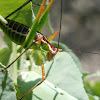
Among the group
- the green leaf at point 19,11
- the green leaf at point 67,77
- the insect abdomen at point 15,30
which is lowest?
the green leaf at point 67,77

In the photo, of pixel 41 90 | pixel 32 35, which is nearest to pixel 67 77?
pixel 41 90

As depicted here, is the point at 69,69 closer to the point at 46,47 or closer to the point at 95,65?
the point at 46,47

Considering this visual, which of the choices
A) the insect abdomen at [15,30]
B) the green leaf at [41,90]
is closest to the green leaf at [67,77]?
the green leaf at [41,90]

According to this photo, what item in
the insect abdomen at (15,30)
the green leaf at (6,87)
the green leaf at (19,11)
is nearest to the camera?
the green leaf at (6,87)

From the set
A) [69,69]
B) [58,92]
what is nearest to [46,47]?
[69,69]

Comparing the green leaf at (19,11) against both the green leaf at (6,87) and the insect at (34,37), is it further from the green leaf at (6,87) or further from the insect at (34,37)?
the green leaf at (6,87)
